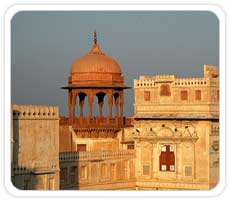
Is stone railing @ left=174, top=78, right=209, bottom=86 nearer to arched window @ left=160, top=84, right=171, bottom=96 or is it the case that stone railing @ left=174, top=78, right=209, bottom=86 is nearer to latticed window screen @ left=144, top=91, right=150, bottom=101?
arched window @ left=160, top=84, right=171, bottom=96

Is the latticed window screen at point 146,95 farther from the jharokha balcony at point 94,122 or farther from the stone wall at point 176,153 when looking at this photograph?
the jharokha balcony at point 94,122

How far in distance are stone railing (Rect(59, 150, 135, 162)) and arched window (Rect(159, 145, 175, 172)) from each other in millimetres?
2027

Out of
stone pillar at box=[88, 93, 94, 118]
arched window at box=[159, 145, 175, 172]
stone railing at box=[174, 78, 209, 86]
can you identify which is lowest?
arched window at box=[159, 145, 175, 172]

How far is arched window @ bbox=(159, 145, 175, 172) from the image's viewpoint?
5628 cm

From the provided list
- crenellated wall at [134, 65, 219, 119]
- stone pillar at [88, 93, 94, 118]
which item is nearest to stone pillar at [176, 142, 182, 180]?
crenellated wall at [134, 65, 219, 119]

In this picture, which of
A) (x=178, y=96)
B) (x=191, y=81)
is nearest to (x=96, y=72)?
(x=178, y=96)

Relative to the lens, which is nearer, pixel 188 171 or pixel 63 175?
pixel 63 175

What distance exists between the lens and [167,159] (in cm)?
5647

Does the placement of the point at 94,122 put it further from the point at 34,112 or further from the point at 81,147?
the point at 34,112

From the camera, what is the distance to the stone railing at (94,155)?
5083cm

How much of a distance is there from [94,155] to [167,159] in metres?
5.06

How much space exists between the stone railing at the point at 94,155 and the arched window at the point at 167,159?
203 centimetres
